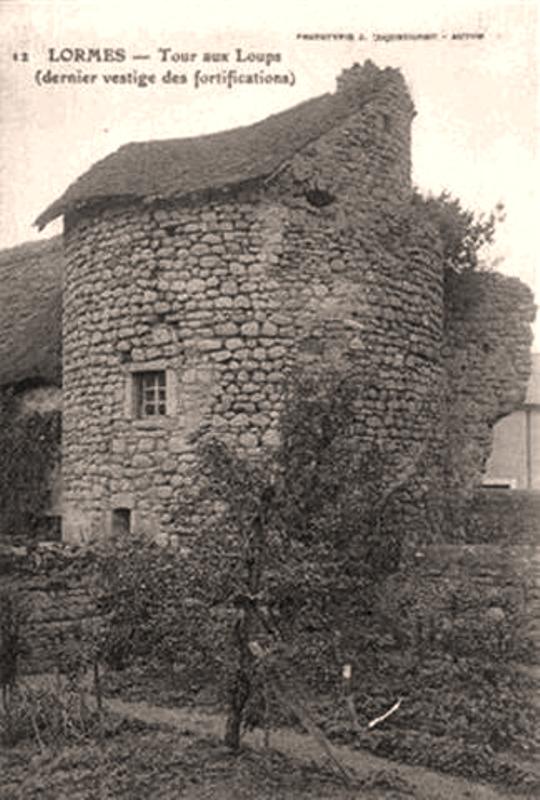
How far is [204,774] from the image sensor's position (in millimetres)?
6867

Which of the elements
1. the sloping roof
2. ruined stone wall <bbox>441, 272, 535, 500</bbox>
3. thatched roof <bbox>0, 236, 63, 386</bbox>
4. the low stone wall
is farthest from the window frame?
the sloping roof

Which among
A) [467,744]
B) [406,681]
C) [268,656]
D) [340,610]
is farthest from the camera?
[406,681]

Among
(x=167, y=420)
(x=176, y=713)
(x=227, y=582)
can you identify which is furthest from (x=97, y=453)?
(x=227, y=582)

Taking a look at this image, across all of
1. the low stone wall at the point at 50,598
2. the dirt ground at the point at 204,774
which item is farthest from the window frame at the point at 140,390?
the dirt ground at the point at 204,774

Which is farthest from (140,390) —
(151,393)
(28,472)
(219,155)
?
(28,472)

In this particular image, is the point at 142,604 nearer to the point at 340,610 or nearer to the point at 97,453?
the point at 340,610

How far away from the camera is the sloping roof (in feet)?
82.4

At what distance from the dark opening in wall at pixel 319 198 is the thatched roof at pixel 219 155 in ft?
1.98

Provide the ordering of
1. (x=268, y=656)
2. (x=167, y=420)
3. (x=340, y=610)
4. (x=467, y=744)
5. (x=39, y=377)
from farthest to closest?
(x=39, y=377)
(x=167, y=420)
(x=340, y=610)
(x=467, y=744)
(x=268, y=656)

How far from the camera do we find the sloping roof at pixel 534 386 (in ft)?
82.4

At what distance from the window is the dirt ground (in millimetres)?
5086

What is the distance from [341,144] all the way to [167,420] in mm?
4151

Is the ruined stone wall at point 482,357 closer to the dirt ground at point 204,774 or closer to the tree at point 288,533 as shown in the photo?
the tree at point 288,533

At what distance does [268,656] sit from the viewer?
703 cm
